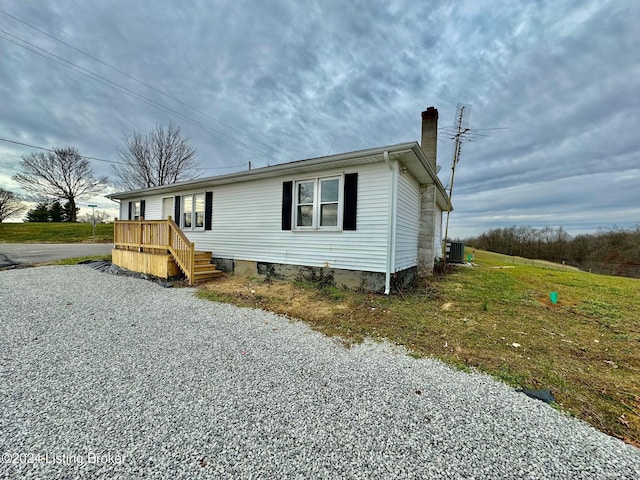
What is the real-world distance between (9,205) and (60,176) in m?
11.4

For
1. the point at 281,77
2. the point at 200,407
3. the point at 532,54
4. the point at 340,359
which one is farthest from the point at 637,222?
the point at 200,407

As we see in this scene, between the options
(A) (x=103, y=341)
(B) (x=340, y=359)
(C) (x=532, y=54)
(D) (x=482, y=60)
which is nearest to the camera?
(B) (x=340, y=359)

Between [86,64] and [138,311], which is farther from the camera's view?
[86,64]

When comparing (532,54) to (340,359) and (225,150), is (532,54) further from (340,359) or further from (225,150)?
(225,150)

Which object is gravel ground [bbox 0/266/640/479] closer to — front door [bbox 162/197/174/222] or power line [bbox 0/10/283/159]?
front door [bbox 162/197/174/222]

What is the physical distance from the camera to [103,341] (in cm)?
347

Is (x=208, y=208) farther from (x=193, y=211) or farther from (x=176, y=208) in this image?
(x=176, y=208)

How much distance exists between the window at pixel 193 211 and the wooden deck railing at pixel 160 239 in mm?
1136

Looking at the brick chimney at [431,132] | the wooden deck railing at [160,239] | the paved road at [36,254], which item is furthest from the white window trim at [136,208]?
the brick chimney at [431,132]

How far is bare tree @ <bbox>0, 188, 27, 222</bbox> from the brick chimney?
1908 inches

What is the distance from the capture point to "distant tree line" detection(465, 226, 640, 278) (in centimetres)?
2322

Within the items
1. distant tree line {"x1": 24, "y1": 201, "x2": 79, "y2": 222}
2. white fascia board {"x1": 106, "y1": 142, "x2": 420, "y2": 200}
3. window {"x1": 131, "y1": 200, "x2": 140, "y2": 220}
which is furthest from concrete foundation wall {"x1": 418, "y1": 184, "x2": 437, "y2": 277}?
distant tree line {"x1": 24, "y1": 201, "x2": 79, "y2": 222}

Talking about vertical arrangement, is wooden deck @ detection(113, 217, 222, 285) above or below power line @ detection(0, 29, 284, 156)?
below

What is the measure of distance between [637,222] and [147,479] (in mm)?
42645
